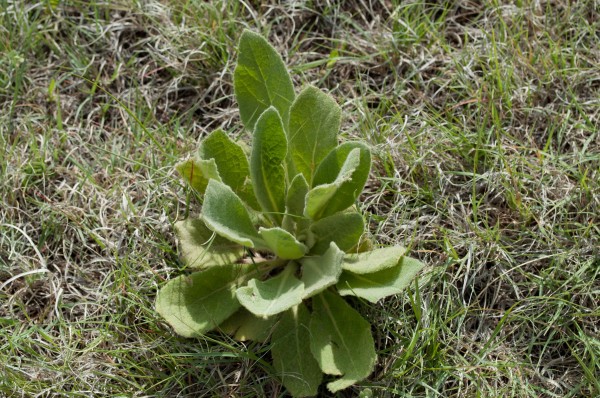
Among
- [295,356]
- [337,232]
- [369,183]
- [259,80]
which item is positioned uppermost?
[259,80]

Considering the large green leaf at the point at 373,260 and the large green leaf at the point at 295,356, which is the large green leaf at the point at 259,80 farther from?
the large green leaf at the point at 295,356

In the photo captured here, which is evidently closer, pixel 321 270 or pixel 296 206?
pixel 321 270

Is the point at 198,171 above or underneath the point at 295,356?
above

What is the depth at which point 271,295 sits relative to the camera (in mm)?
2217

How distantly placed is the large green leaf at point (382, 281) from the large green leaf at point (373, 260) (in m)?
0.03

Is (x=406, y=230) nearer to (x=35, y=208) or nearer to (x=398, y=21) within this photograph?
(x=398, y=21)

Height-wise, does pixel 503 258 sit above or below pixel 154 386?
above

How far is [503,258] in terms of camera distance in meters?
2.51

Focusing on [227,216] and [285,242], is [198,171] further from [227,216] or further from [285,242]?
[285,242]

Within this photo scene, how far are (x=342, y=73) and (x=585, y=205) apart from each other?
3.19 ft

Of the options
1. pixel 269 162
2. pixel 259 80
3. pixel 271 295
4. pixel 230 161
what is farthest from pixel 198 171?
pixel 271 295

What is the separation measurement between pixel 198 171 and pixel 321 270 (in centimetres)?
48

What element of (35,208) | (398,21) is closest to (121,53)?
(35,208)

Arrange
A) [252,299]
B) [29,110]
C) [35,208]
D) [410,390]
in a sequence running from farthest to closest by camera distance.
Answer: [29,110] < [35,208] < [410,390] < [252,299]
